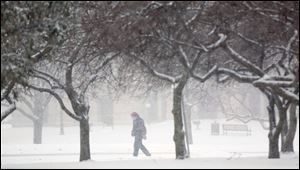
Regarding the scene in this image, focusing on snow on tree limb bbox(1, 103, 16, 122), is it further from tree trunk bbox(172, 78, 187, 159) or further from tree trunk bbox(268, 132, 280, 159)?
tree trunk bbox(268, 132, 280, 159)

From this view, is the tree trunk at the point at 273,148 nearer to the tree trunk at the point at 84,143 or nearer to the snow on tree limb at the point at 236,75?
the snow on tree limb at the point at 236,75

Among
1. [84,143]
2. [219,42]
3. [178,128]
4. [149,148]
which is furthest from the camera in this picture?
[149,148]

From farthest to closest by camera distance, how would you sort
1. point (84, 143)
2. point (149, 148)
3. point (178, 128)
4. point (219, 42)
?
point (149, 148) → point (84, 143) → point (178, 128) → point (219, 42)

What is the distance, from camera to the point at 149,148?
26.1 meters

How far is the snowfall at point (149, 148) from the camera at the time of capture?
473 inches

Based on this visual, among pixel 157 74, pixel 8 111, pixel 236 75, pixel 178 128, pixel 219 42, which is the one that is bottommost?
pixel 178 128

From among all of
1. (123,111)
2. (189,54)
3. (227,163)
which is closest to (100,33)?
(189,54)

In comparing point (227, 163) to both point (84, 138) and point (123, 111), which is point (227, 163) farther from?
point (123, 111)

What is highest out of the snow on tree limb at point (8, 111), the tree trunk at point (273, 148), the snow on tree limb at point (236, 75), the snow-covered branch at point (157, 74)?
the snow-covered branch at point (157, 74)

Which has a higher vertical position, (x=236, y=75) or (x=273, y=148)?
(x=236, y=75)

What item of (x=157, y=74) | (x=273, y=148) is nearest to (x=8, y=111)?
(x=157, y=74)

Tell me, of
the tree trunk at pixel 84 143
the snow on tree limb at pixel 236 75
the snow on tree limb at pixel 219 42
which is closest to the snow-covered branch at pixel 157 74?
the snow on tree limb at pixel 219 42

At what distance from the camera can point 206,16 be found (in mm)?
11500

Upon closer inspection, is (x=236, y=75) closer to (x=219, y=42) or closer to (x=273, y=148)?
(x=219, y=42)
